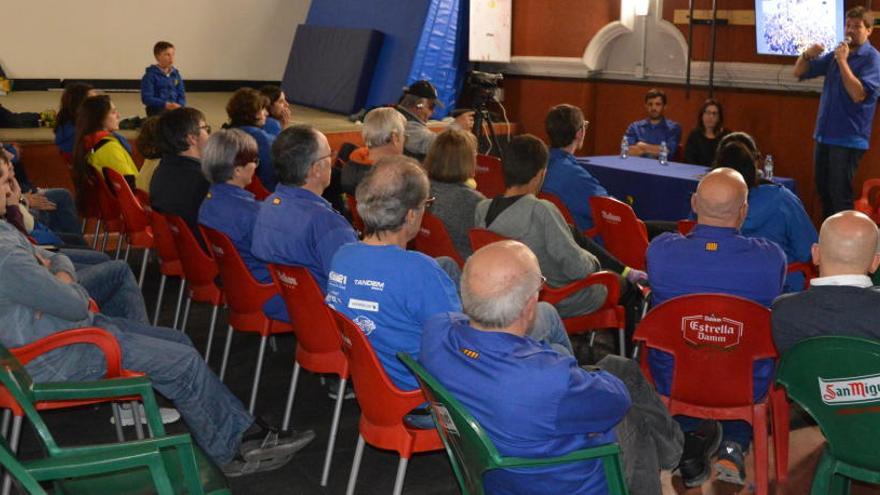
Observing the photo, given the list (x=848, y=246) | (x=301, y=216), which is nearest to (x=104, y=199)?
(x=301, y=216)

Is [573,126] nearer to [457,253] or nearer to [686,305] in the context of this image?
[457,253]

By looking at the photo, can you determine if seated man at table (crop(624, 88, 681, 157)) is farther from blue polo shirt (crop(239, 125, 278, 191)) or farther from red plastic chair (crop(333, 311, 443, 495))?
red plastic chair (crop(333, 311, 443, 495))

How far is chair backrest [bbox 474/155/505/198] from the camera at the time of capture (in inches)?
254

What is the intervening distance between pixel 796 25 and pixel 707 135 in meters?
1.10

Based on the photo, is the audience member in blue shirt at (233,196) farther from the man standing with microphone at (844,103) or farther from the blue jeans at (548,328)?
the man standing with microphone at (844,103)

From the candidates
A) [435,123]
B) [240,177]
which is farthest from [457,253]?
[435,123]

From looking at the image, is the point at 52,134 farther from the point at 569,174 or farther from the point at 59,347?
the point at 59,347

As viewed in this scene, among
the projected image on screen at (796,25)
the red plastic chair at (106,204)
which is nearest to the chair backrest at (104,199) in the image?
Answer: the red plastic chair at (106,204)

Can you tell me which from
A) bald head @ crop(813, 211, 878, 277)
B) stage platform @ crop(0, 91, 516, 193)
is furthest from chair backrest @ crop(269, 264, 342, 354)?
stage platform @ crop(0, 91, 516, 193)

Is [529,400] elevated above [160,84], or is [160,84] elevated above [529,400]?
[160,84]

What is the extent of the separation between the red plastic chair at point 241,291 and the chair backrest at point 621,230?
67.2 inches

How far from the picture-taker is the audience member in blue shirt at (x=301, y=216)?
11.9ft

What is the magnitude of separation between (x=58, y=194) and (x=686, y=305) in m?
4.43

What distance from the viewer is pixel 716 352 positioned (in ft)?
9.73
